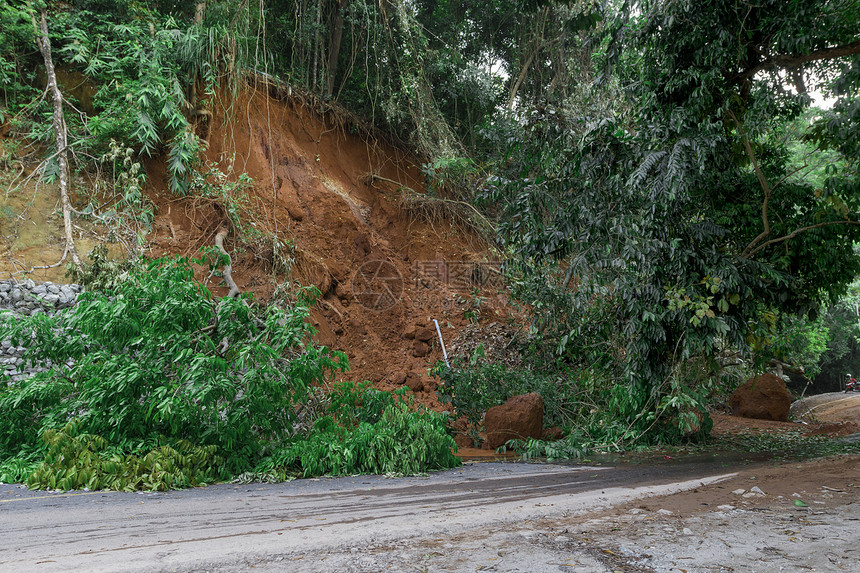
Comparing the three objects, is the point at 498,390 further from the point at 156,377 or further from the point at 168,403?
the point at 168,403

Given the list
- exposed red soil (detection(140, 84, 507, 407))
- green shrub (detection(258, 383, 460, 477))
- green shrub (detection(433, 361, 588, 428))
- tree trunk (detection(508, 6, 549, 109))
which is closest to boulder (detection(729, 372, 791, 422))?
green shrub (detection(433, 361, 588, 428))

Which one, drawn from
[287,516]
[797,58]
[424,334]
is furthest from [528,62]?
[287,516]

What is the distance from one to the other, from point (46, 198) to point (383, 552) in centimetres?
1016

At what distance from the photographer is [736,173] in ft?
25.2

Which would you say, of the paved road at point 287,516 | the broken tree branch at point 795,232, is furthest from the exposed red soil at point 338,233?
the broken tree branch at point 795,232

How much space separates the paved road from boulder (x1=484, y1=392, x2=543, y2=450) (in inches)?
79.0

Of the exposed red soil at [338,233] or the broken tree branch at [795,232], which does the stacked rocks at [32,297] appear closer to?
the exposed red soil at [338,233]

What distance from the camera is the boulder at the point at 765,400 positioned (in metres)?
12.0

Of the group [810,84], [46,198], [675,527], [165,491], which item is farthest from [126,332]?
[810,84]

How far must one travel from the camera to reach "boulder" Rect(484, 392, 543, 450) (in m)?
8.53

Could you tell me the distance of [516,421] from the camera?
852 centimetres

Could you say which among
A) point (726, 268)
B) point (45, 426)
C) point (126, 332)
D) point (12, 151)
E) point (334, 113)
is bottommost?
point (45, 426)

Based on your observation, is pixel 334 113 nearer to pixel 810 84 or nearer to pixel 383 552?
pixel 810 84

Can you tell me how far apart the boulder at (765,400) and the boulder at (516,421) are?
5754mm
